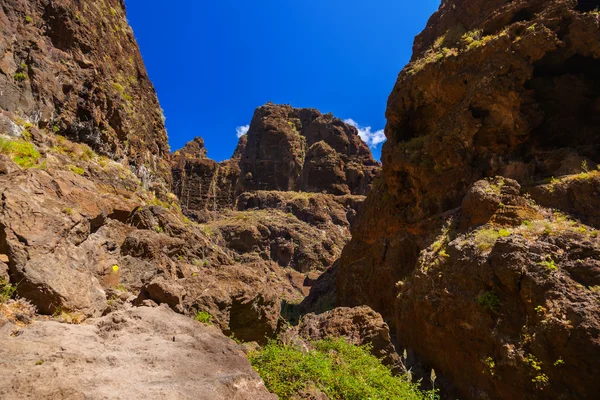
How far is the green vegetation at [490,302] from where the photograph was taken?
10.4 m

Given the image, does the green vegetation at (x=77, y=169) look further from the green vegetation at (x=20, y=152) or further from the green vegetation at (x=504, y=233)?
the green vegetation at (x=504, y=233)

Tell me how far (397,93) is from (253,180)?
5562cm

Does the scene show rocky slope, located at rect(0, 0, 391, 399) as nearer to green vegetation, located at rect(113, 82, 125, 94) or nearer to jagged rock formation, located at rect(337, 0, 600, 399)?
green vegetation, located at rect(113, 82, 125, 94)

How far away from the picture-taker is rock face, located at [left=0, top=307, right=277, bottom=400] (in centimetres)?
298

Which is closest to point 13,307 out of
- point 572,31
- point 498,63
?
point 498,63

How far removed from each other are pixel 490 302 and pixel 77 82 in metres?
15.6

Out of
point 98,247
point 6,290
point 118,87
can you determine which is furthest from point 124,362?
point 118,87

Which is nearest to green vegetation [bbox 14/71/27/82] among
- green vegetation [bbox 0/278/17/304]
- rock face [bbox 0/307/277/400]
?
green vegetation [bbox 0/278/17/304]

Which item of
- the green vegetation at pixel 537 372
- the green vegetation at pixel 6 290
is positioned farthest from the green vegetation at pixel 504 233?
the green vegetation at pixel 6 290

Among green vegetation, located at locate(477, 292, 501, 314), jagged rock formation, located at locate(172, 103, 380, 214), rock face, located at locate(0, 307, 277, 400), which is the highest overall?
jagged rock formation, located at locate(172, 103, 380, 214)

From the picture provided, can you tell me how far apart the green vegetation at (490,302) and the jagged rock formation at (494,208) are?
0.10 ft

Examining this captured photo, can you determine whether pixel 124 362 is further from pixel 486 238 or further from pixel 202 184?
pixel 202 184

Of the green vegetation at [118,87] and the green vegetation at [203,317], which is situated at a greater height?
the green vegetation at [118,87]

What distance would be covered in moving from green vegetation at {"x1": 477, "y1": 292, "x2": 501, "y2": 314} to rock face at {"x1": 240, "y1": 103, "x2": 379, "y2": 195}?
5961 cm
